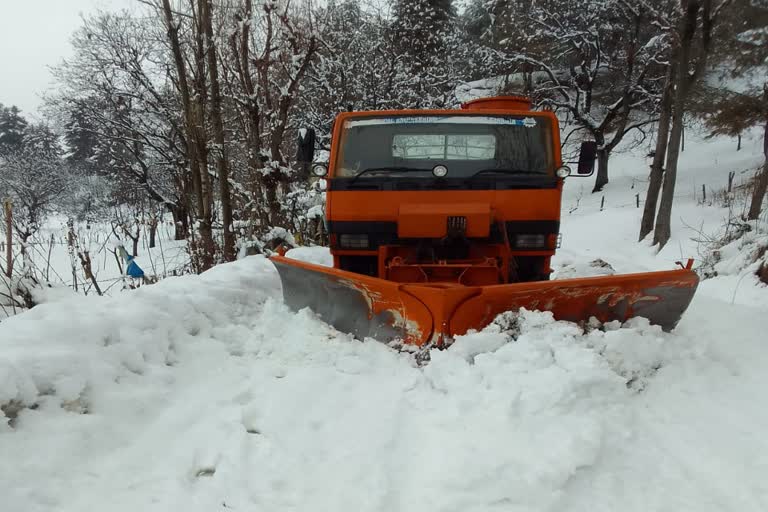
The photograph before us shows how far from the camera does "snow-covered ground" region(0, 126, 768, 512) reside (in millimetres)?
1856

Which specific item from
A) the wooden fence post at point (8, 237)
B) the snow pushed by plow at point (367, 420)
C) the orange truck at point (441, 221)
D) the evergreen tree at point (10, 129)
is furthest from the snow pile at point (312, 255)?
the evergreen tree at point (10, 129)

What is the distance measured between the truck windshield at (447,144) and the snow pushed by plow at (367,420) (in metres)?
1.65

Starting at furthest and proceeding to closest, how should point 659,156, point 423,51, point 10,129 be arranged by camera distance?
1. point 10,129
2. point 423,51
3. point 659,156

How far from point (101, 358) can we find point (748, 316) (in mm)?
4858

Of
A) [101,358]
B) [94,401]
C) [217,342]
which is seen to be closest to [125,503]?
[94,401]

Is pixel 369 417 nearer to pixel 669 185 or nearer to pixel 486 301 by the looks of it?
pixel 486 301

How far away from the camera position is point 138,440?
2.22 metres

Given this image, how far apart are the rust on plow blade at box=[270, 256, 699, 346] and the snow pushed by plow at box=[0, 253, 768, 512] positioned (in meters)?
0.12

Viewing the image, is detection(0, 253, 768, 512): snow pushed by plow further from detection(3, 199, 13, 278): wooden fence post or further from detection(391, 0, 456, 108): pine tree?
detection(391, 0, 456, 108): pine tree

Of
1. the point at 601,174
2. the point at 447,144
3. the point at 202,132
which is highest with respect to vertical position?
the point at 202,132

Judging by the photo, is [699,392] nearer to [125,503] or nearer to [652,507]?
[652,507]

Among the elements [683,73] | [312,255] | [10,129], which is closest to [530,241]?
[312,255]

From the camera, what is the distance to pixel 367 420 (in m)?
2.40

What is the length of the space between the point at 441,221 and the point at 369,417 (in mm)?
1763
